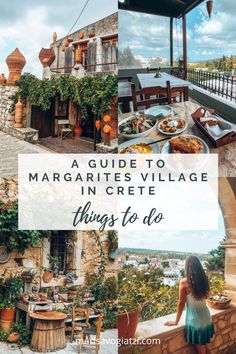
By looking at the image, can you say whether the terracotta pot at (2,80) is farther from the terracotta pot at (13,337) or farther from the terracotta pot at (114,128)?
the terracotta pot at (13,337)

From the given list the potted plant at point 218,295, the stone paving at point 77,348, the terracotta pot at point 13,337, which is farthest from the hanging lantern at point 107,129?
the terracotta pot at point 13,337

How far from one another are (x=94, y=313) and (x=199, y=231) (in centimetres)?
87

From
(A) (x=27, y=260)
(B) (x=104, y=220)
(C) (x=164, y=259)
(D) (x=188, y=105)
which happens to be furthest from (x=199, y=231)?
(A) (x=27, y=260)

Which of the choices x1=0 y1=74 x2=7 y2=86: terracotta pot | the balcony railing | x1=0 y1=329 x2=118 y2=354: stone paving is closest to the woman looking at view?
x1=0 y1=329 x2=118 y2=354: stone paving

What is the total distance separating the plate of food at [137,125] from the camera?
119 inches

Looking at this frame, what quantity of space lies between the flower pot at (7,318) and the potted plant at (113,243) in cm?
73

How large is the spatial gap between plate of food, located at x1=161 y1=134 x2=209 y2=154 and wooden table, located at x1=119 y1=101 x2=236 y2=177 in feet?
0.11

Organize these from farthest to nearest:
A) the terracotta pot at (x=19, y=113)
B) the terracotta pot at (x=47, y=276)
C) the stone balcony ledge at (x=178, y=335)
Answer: the terracotta pot at (x=19, y=113) < the terracotta pot at (x=47, y=276) < the stone balcony ledge at (x=178, y=335)

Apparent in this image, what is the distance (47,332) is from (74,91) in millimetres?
1568

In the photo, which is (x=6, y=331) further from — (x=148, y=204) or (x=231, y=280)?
(x=231, y=280)

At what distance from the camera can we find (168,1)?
2.96 meters

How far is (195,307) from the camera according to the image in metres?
3.07

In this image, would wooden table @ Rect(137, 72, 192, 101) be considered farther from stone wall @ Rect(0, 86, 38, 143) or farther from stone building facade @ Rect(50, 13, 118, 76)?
stone wall @ Rect(0, 86, 38, 143)

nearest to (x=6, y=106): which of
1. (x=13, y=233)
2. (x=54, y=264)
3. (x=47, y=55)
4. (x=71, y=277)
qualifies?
(x=47, y=55)
